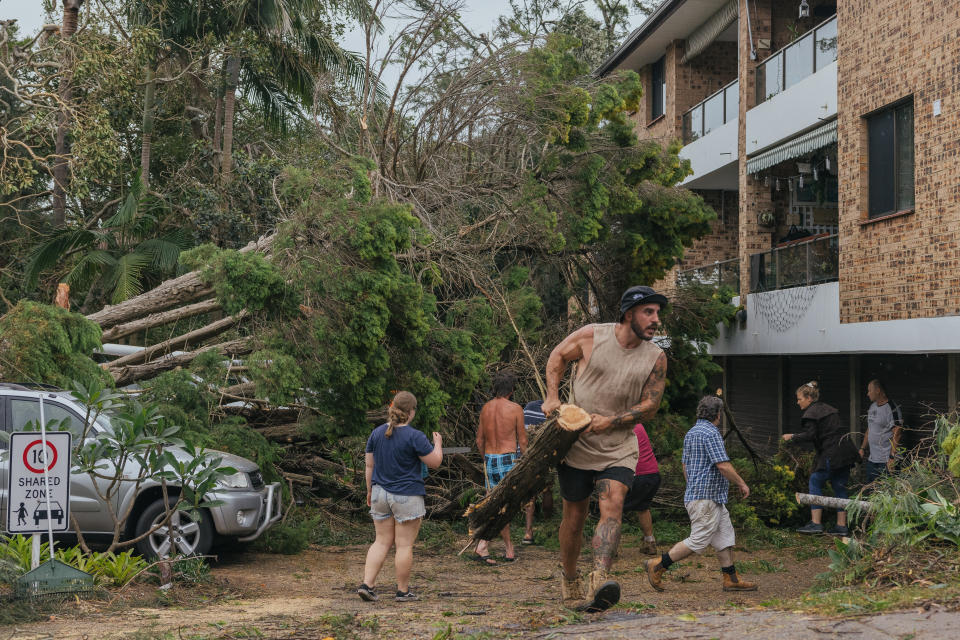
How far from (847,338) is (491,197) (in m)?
5.71

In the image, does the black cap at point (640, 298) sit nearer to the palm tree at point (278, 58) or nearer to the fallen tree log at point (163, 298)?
the fallen tree log at point (163, 298)

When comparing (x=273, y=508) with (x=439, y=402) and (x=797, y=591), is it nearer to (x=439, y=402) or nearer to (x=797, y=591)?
(x=439, y=402)

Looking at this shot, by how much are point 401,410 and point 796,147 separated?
11.8 meters

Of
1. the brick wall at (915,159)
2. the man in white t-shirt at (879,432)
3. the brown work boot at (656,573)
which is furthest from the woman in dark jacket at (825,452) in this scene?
the brown work boot at (656,573)

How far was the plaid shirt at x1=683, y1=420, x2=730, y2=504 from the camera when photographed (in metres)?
8.47

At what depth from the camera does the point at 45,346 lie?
10.3 metres

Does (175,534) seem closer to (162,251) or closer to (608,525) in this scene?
(608,525)

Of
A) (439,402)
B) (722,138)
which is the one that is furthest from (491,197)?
(722,138)

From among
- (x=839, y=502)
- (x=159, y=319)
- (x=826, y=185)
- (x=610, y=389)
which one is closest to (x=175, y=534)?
(x=610, y=389)

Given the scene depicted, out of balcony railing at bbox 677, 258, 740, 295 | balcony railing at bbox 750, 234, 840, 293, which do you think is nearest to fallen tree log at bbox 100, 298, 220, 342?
balcony railing at bbox 750, 234, 840, 293

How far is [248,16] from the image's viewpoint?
20781 millimetres

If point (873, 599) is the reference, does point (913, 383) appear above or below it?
above

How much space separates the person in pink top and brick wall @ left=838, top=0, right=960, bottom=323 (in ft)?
15.9

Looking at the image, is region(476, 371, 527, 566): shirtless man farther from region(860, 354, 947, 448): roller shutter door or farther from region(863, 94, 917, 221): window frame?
region(863, 94, 917, 221): window frame
